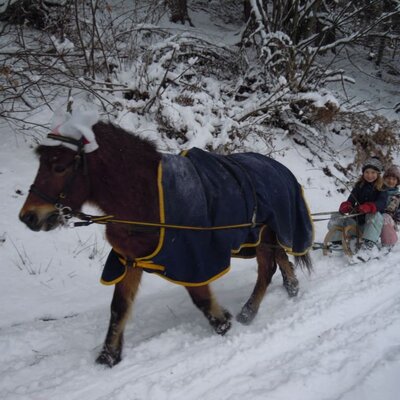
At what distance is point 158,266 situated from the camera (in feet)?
8.63

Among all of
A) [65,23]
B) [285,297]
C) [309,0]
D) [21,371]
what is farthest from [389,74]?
[21,371]

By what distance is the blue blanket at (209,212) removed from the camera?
2.61 meters

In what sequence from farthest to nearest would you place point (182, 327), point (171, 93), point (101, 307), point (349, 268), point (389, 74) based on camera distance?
point (389, 74), point (171, 93), point (349, 268), point (101, 307), point (182, 327)

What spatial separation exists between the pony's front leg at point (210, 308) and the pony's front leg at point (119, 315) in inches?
16.4

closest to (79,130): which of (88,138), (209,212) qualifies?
(88,138)

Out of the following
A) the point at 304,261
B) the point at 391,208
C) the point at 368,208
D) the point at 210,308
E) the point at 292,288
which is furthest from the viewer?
the point at 391,208

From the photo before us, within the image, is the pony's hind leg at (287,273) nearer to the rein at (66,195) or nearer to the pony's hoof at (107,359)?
the rein at (66,195)

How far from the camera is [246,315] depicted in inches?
129

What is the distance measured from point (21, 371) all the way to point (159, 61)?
17.2 feet

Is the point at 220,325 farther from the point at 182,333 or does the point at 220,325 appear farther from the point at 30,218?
the point at 30,218

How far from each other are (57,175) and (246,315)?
1.94 metres

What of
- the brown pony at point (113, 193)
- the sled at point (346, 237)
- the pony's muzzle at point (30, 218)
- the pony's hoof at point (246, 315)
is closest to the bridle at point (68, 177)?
the brown pony at point (113, 193)

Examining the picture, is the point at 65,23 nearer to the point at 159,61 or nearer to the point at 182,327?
the point at 159,61

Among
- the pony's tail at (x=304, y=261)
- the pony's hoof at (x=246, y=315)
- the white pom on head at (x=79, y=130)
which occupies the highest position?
the white pom on head at (x=79, y=130)
